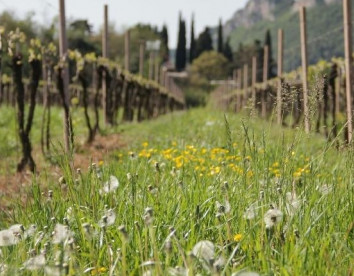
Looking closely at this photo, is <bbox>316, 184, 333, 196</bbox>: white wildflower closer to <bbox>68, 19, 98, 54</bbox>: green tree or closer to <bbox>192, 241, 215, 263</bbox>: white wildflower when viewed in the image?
<bbox>192, 241, 215, 263</bbox>: white wildflower

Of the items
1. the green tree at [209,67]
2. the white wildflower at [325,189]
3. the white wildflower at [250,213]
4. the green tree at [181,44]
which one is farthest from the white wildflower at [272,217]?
the green tree at [181,44]

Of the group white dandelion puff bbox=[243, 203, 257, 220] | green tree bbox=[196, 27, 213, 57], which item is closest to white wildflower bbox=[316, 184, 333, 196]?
white dandelion puff bbox=[243, 203, 257, 220]

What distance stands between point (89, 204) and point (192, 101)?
259 feet

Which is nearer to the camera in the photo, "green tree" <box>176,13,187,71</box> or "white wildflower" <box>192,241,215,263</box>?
"white wildflower" <box>192,241,215,263</box>

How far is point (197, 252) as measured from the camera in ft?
6.73

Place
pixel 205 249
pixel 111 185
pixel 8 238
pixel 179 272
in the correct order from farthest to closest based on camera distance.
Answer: pixel 111 185
pixel 8 238
pixel 205 249
pixel 179 272

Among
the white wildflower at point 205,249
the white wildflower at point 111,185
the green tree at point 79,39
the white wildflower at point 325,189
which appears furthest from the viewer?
the green tree at point 79,39

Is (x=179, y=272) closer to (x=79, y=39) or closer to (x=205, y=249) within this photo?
(x=205, y=249)

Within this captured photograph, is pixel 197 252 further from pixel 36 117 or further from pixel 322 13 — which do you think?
pixel 322 13

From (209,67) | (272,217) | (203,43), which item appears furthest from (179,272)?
(203,43)

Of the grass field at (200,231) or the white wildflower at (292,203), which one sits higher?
the white wildflower at (292,203)

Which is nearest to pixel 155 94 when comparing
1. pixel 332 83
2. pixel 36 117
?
pixel 36 117

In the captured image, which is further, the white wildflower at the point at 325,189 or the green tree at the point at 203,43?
the green tree at the point at 203,43

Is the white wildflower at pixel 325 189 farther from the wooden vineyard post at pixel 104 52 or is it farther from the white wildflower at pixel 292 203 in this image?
the wooden vineyard post at pixel 104 52
